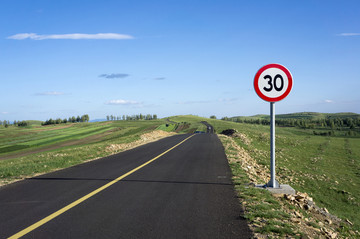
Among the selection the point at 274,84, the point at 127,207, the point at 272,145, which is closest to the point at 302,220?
the point at 272,145

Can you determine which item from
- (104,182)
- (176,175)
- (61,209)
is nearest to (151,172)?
(176,175)

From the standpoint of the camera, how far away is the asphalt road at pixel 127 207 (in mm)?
4090

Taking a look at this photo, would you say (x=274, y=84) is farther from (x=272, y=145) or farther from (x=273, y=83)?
(x=272, y=145)

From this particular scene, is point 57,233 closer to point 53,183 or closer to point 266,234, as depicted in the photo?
point 266,234

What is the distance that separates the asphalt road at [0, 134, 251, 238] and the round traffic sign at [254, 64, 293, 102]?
8.77 feet

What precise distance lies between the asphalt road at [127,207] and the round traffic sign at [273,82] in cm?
267

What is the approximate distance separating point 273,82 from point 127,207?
181 inches

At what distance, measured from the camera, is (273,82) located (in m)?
6.61

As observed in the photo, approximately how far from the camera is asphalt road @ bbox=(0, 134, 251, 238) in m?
4.09

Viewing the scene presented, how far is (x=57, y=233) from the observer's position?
13.2 ft

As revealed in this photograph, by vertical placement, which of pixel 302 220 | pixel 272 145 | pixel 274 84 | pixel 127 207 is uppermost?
pixel 274 84

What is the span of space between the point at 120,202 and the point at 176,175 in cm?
345

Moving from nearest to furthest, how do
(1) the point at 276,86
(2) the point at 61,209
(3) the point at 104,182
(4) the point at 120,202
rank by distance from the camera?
(2) the point at 61,209 → (4) the point at 120,202 → (1) the point at 276,86 → (3) the point at 104,182

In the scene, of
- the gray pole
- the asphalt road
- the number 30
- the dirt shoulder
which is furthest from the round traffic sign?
the asphalt road
